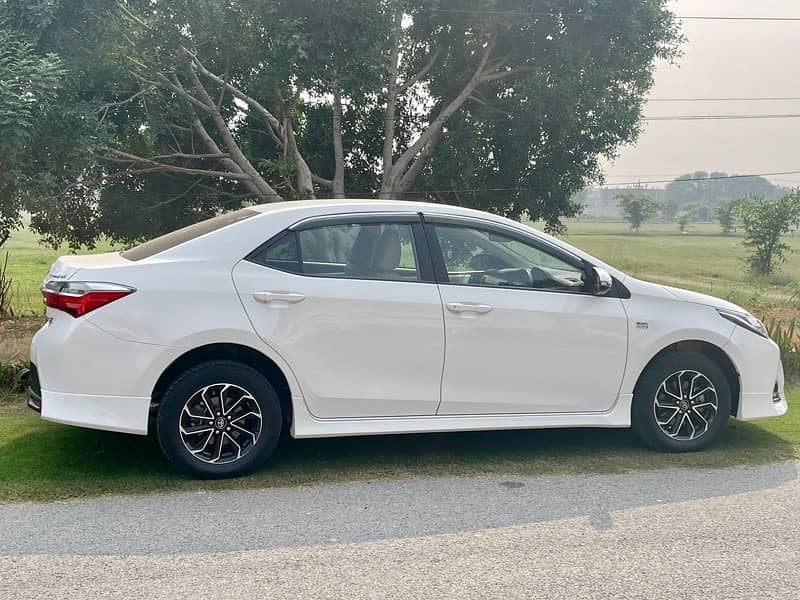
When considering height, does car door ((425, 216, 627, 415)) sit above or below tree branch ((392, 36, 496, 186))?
below

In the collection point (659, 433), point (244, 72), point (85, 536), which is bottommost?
point (85, 536)

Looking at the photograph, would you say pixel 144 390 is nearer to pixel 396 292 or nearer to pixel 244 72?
pixel 396 292

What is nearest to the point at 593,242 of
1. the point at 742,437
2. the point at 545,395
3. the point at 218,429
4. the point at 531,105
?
the point at 531,105

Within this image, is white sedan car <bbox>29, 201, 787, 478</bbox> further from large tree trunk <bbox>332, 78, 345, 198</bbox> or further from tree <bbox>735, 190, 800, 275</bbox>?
tree <bbox>735, 190, 800, 275</bbox>

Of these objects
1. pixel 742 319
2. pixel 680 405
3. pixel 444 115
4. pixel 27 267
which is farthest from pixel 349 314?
pixel 444 115

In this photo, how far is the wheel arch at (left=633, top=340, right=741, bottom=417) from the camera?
5.58 meters

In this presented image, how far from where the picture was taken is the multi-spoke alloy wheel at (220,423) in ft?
15.5

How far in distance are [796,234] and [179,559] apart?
835 inches

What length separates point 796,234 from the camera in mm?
21297

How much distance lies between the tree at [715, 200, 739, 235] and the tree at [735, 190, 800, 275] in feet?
0.87

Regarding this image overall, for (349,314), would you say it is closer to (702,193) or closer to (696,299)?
(696,299)

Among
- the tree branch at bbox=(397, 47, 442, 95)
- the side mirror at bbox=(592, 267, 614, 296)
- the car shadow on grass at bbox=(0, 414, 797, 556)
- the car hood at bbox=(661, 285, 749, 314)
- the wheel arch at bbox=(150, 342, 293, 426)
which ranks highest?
the tree branch at bbox=(397, 47, 442, 95)

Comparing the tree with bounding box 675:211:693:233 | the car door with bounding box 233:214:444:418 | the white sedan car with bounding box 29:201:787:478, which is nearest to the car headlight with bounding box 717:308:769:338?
the white sedan car with bounding box 29:201:787:478

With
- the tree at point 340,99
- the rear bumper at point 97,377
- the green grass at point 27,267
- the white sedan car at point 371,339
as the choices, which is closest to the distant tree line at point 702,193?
the tree at point 340,99
